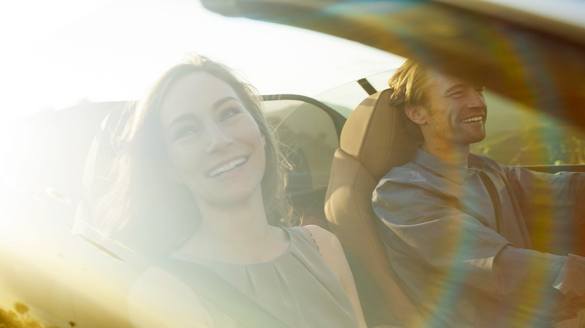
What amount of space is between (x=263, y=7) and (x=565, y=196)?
0.81 meters

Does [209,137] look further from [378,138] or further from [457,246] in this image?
[457,246]

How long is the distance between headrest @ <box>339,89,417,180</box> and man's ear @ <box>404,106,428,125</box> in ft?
0.06

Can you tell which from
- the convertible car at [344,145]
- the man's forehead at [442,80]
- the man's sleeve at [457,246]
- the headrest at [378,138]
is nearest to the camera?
the convertible car at [344,145]

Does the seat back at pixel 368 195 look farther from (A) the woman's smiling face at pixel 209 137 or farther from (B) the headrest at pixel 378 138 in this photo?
(A) the woman's smiling face at pixel 209 137

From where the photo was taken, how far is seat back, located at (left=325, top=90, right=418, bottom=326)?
1.97 metres

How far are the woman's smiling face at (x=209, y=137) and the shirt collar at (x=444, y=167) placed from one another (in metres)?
0.38

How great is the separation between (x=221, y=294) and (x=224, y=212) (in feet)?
0.63

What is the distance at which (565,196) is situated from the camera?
196 cm

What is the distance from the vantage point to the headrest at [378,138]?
200cm

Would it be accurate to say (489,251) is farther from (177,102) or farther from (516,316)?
(177,102)

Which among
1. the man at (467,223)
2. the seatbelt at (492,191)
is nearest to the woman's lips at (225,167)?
the man at (467,223)

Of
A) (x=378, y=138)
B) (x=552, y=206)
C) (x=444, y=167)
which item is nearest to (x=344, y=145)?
(x=378, y=138)

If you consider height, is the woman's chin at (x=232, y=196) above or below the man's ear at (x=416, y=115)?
below

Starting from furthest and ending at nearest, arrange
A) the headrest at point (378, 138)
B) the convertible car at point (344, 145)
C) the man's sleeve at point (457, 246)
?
the headrest at point (378, 138), the man's sleeve at point (457, 246), the convertible car at point (344, 145)
